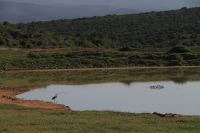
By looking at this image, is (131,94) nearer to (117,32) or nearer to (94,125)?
(94,125)

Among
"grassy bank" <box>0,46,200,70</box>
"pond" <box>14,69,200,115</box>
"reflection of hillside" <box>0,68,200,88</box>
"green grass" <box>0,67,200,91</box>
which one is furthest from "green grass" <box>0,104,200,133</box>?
"grassy bank" <box>0,46,200,70</box>

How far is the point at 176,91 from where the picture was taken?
35.7m

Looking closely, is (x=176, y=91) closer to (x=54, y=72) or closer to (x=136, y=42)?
(x=54, y=72)

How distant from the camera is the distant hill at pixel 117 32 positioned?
259ft

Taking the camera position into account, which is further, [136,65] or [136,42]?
[136,42]

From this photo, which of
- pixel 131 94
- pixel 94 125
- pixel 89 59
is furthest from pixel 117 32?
pixel 94 125

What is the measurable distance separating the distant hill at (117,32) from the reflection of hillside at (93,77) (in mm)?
22188

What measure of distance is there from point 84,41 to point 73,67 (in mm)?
21284

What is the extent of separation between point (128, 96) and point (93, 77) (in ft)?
51.7

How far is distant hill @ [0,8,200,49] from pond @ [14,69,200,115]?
3130 cm

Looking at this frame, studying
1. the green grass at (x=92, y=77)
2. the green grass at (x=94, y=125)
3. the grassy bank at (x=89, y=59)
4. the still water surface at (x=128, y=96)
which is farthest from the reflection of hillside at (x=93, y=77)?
the green grass at (x=94, y=125)

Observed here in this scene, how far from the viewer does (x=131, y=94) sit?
34.6m

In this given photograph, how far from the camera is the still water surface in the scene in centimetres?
2748

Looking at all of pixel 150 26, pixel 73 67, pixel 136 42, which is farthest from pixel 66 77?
pixel 150 26
